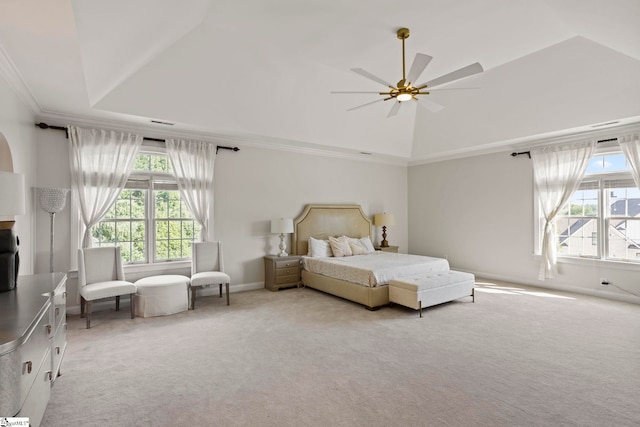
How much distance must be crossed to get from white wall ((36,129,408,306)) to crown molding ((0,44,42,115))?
0.53 meters

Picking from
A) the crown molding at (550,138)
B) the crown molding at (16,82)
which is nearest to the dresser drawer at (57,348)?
the crown molding at (16,82)

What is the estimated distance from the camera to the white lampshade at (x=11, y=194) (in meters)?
2.05

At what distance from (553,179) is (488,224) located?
57.6 inches

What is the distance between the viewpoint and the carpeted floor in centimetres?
232

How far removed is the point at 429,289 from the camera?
15.2 feet

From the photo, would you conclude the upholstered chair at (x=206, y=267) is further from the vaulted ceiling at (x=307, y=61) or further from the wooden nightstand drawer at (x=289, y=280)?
the vaulted ceiling at (x=307, y=61)

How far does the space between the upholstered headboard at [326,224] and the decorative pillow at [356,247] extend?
37cm

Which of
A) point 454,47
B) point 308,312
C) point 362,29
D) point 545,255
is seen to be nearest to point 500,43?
point 454,47

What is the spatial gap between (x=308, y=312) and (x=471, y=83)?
14.3 ft

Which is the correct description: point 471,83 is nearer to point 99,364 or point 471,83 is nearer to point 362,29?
point 362,29

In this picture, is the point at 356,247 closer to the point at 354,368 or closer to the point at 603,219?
the point at 354,368

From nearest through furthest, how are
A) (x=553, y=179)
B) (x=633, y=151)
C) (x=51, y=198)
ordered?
(x=51, y=198), (x=633, y=151), (x=553, y=179)

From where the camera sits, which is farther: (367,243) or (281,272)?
(367,243)

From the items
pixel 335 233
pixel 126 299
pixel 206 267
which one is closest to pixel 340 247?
pixel 335 233
